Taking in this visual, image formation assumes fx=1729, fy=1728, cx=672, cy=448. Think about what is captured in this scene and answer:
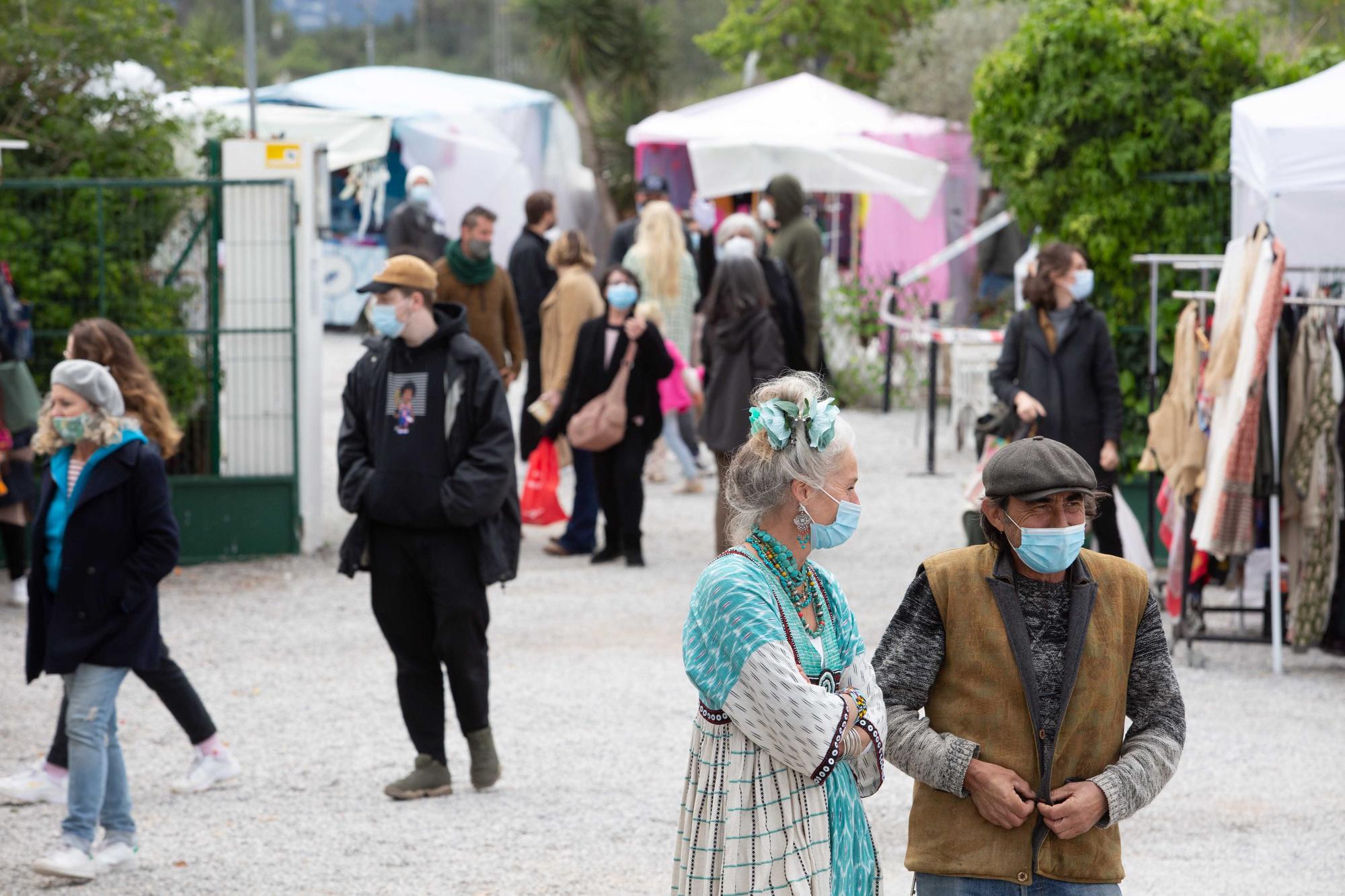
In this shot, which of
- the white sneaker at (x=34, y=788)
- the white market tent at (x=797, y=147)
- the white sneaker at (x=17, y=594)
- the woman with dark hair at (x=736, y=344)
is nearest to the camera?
the white sneaker at (x=34, y=788)

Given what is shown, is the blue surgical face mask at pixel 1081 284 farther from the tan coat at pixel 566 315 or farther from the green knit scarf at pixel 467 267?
the green knit scarf at pixel 467 267

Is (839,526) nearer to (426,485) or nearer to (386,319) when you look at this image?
(426,485)

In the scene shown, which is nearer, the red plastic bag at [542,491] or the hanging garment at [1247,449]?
the hanging garment at [1247,449]

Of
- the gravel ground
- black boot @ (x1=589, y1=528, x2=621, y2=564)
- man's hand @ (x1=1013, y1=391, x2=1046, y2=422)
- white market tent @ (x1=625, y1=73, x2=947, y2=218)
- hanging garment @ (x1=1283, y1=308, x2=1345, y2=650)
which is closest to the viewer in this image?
the gravel ground

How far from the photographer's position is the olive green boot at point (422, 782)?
6152mm

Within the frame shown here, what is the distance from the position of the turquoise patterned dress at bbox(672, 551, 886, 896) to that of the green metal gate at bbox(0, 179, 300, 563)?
7.41 metres

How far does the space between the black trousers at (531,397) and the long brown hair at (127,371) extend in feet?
14.2

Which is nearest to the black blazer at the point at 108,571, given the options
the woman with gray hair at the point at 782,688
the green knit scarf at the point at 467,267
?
the woman with gray hair at the point at 782,688

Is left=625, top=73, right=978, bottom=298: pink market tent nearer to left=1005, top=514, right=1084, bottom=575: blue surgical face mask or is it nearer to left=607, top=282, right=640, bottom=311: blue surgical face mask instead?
left=607, top=282, right=640, bottom=311: blue surgical face mask

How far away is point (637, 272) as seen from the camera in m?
12.0

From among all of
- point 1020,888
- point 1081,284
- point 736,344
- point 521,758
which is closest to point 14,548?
point 521,758

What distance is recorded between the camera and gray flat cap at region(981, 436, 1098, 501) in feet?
10.5

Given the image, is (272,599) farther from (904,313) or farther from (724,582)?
(904,313)

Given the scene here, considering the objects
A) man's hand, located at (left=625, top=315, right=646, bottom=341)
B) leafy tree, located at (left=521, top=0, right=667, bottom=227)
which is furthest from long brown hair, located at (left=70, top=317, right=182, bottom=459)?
leafy tree, located at (left=521, top=0, right=667, bottom=227)
